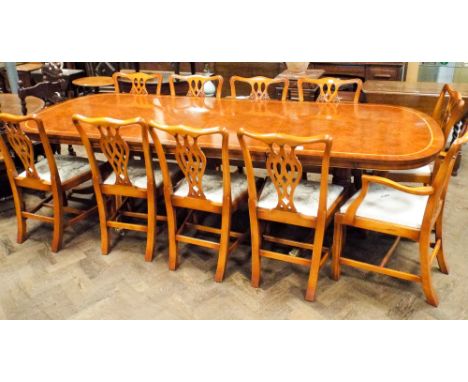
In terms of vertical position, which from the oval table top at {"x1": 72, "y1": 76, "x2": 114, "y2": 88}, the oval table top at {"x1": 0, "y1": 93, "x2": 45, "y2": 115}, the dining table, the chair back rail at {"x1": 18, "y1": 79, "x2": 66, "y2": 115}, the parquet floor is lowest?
the parquet floor

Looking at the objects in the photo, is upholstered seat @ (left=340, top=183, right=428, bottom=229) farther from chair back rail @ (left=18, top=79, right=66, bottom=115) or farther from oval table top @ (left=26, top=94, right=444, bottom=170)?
chair back rail @ (left=18, top=79, right=66, bottom=115)

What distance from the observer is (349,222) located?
79.5 inches

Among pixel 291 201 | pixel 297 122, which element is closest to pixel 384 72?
pixel 297 122

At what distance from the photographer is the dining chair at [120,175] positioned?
2.13 meters

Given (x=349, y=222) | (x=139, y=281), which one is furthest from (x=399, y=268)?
(x=139, y=281)

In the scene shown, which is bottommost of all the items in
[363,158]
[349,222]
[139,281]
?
[139,281]

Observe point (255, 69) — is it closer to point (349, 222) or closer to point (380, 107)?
point (380, 107)

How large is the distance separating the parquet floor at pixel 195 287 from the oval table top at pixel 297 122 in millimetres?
732

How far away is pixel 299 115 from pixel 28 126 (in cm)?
168

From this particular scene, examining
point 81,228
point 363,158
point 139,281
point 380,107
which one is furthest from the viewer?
point 81,228

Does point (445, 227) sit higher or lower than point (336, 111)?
lower

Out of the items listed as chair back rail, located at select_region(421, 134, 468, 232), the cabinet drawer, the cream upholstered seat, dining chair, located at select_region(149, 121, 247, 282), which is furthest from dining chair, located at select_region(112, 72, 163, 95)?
the cabinet drawer

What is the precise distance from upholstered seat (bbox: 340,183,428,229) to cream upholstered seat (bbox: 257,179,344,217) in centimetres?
13

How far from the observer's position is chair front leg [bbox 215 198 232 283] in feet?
7.05
